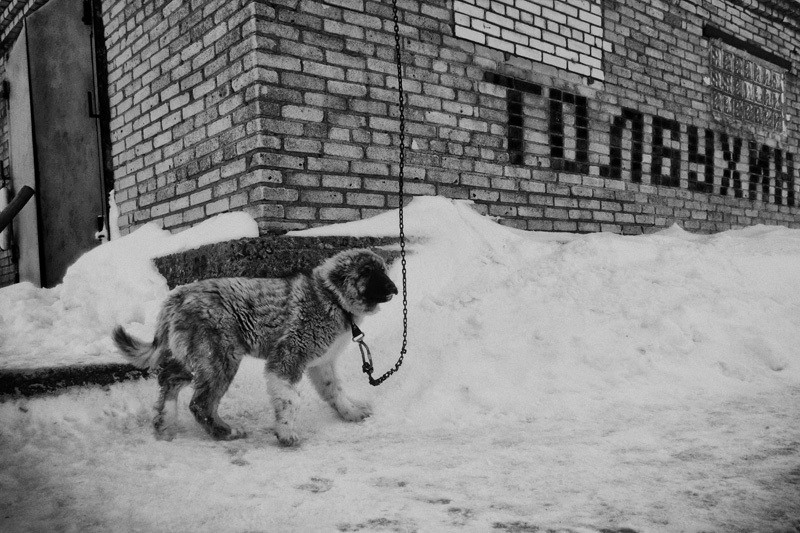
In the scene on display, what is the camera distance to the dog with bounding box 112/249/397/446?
113 inches

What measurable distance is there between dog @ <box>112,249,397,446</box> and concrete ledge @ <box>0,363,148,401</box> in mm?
562

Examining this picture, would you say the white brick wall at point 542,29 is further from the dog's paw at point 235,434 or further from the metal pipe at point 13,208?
the metal pipe at point 13,208

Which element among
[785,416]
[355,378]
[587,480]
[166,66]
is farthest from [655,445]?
[166,66]

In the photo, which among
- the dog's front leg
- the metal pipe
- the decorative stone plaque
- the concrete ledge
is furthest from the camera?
the decorative stone plaque

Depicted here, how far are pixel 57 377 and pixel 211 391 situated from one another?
1112 millimetres

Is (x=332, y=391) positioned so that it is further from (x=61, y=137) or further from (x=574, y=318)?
(x=61, y=137)

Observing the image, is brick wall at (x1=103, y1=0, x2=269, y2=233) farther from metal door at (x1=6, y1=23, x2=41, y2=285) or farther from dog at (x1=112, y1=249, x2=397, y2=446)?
metal door at (x1=6, y1=23, x2=41, y2=285)

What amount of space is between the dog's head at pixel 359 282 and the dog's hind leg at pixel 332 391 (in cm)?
43

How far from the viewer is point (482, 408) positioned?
3.24 meters

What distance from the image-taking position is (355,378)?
3.79 metres

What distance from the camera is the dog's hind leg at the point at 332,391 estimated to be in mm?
3261

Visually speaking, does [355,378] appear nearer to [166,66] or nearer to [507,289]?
[507,289]

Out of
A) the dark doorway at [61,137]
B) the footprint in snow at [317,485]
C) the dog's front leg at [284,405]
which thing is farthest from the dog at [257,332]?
the dark doorway at [61,137]

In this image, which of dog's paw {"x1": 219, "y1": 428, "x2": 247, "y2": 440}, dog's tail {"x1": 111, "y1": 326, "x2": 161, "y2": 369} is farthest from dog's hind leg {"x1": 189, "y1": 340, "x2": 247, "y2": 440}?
dog's tail {"x1": 111, "y1": 326, "x2": 161, "y2": 369}
